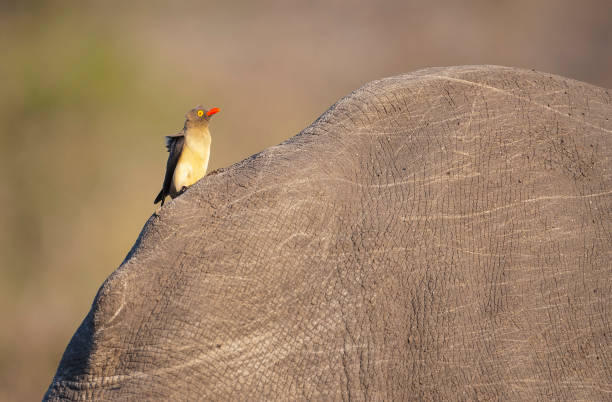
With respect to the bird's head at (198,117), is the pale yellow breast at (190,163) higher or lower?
lower

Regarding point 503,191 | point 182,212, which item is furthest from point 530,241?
point 182,212

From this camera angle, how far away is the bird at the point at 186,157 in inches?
187

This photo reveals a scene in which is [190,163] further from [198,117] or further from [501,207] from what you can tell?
[501,207]

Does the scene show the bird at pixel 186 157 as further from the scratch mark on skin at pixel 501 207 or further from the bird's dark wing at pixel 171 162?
the scratch mark on skin at pixel 501 207

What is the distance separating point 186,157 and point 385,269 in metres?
1.97

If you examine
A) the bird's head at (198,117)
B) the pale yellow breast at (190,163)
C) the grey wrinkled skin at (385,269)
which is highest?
the bird's head at (198,117)

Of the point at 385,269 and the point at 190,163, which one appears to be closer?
the point at 385,269

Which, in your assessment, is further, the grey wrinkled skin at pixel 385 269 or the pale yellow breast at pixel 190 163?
the pale yellow breast at pixel 190 163

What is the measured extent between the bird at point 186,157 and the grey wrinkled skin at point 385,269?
1.39 m

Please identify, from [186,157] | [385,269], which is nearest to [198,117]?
[186,157]

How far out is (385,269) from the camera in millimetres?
3186

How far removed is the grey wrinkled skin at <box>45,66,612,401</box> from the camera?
119 inches

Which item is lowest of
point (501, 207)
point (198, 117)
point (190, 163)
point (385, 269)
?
point (385, 269)

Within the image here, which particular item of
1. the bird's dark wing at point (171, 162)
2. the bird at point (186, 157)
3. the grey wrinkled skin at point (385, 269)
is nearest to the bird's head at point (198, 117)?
the bird at point (186, 157)
